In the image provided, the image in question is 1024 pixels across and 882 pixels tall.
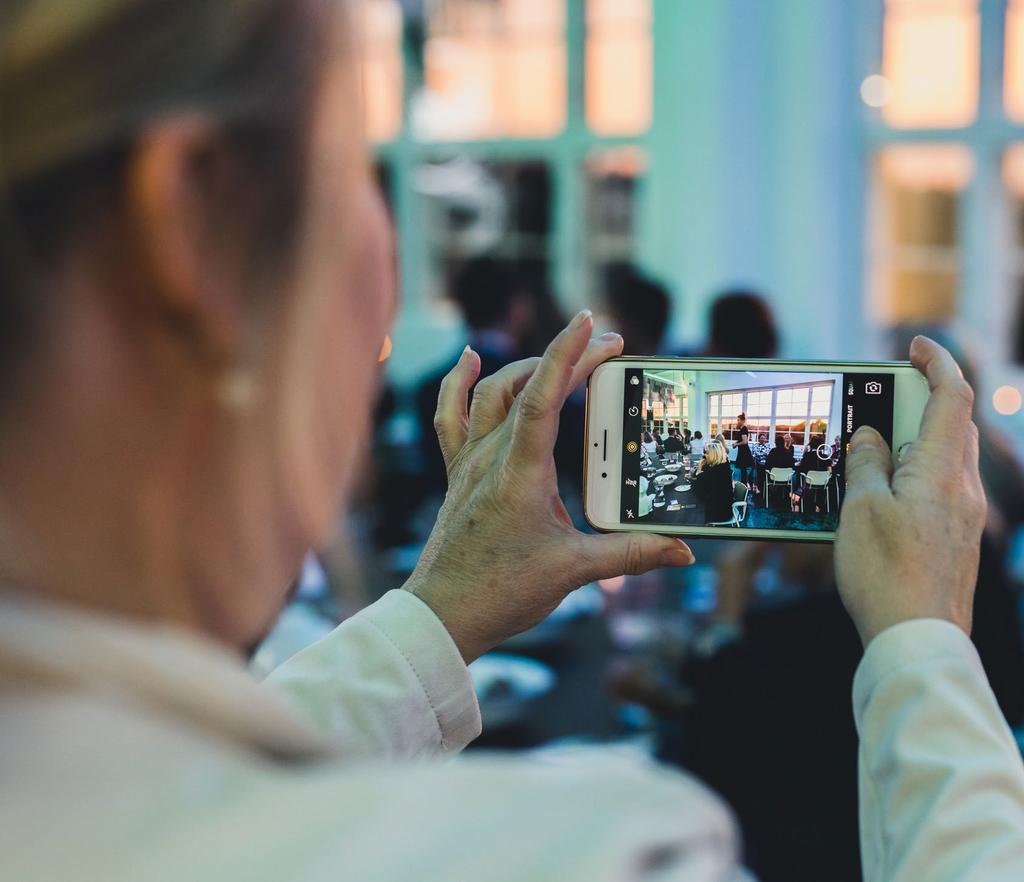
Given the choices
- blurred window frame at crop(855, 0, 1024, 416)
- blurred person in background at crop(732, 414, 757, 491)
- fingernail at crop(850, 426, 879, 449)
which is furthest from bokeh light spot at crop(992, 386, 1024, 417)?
fingernail at crop(850, 426, 879, 449)

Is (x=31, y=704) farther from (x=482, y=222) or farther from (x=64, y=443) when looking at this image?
(x=482, y=222)

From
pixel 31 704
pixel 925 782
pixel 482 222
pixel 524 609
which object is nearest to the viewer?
pixel 31 704

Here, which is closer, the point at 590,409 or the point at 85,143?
the point at 85,143

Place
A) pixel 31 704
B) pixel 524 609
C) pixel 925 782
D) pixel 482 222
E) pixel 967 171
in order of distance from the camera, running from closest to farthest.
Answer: pixel 31 704 < pixel 925 782 < pixel 524 609 < pixel 967 171 < pixel 482 222

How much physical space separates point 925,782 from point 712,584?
2895 millimetres

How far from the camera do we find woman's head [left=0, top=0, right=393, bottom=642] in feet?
1.13

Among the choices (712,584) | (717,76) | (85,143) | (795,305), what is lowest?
(712,584)

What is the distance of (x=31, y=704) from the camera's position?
33 cm

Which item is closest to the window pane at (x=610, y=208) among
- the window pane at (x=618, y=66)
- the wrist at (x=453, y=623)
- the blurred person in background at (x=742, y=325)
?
the window pane at (x=618, y=66)

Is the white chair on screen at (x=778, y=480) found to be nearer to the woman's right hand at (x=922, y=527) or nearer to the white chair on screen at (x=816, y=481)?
the white chair on screen at (x=816, y=481)

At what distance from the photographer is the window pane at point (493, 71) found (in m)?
6.91

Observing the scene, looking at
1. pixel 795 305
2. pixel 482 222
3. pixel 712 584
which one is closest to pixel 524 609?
pixel 712 584

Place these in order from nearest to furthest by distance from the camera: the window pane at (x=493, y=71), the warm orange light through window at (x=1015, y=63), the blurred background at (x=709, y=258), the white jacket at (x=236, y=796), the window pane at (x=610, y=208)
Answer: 1. the white jacket at (x=236, y=796)
2. the blurred background at (x=709, y=258)
3. the warm orange light through window at (x=1015, y=63)
4. the window pane at (x=610, y=208)
5. the window pane at (x=493, y=71)

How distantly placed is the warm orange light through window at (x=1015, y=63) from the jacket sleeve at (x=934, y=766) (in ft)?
18.4
